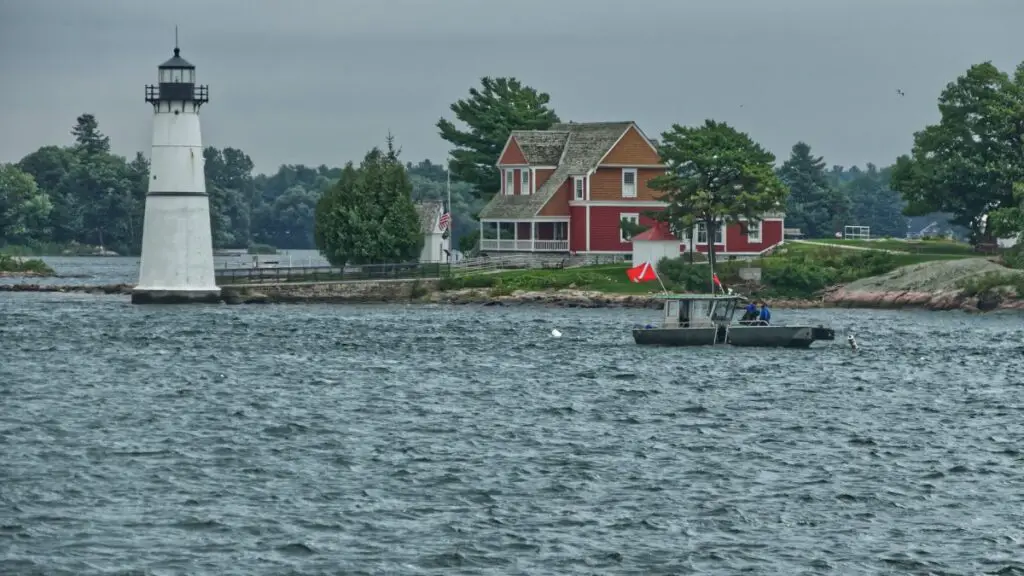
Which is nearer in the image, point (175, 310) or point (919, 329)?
point (919, 329)

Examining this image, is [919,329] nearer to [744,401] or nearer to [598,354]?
[598,354]

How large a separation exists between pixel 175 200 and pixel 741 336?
35423 millimetres

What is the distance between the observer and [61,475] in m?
35.9

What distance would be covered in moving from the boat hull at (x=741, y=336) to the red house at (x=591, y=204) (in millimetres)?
36892

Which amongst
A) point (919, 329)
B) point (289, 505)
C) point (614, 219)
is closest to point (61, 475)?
point (289, 505)

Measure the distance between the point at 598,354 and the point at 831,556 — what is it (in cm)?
3727

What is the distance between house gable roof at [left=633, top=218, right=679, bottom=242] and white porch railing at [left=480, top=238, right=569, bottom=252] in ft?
25.7

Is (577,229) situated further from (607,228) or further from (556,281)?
(556,281)

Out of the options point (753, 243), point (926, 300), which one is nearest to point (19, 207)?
point (753, 243)

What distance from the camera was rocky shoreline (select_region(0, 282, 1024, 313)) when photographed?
3625 inches

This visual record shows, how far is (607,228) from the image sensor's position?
4272 inches

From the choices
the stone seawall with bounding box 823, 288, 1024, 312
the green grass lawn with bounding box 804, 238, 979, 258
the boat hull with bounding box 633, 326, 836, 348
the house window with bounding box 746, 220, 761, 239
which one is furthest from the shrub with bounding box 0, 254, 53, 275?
the boat hull with bounding box 633, 326, 836, 348

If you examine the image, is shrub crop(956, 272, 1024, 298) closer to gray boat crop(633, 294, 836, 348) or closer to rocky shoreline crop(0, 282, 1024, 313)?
rocky shoreline crop(0, 282, 1024, 313)

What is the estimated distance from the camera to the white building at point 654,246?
102m
